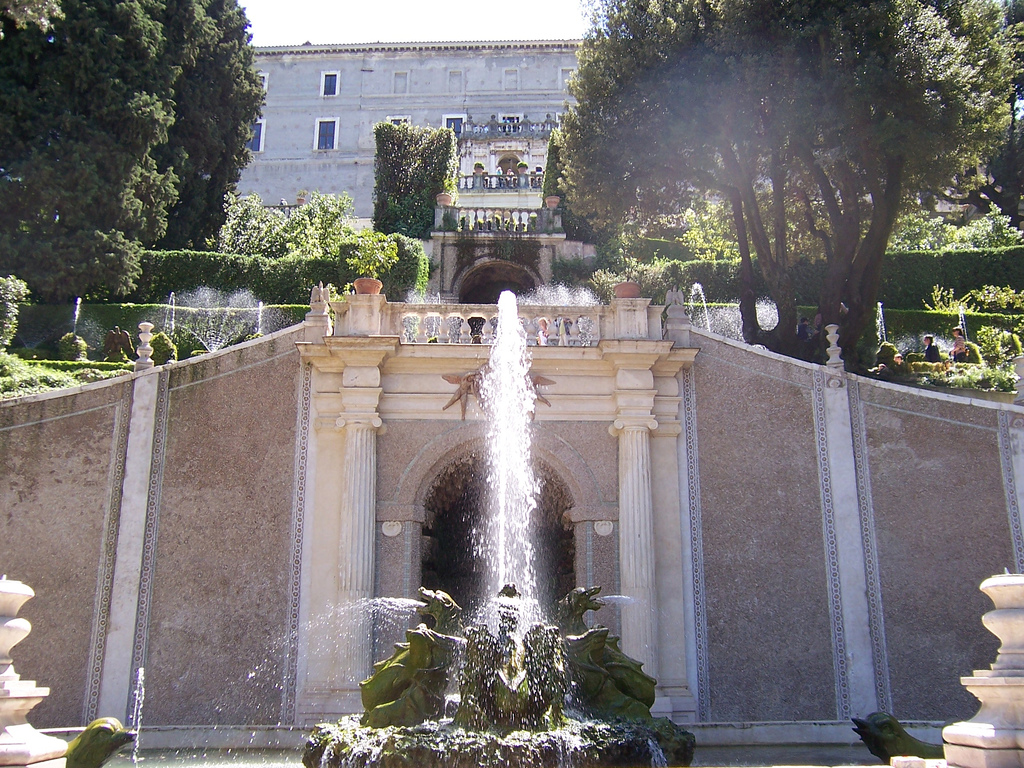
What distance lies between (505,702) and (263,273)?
18544 mm

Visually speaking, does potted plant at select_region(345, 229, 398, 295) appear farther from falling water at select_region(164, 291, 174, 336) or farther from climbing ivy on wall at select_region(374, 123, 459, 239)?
climbing ivy on wall at select_region(374, 123, 459, 239)

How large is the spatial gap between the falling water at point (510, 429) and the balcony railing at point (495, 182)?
70.1 feet

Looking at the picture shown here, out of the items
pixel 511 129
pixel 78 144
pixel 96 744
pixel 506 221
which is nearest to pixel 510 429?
pixel 96 744

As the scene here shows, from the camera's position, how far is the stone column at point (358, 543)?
1074 centimetres

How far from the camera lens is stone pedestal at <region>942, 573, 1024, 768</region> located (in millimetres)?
5891

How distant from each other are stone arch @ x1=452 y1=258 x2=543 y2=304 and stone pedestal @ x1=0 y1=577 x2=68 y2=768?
19.1 metres

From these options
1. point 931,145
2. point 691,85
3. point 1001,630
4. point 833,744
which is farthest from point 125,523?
point 931,145

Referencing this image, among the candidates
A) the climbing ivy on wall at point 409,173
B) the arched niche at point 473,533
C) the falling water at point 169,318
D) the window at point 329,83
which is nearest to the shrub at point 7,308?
the falling water at point 169,318

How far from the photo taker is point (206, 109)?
26.0 meters

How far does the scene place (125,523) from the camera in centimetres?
1111

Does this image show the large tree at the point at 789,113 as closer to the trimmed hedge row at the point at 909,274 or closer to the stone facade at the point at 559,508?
the stone facade at the point at 559,508

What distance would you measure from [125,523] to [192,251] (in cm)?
1491

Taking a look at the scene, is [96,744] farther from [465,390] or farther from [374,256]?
[374,256]

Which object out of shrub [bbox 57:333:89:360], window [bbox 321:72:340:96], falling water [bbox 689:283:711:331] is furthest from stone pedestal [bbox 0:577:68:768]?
window [bbox 321:72:340:96]
